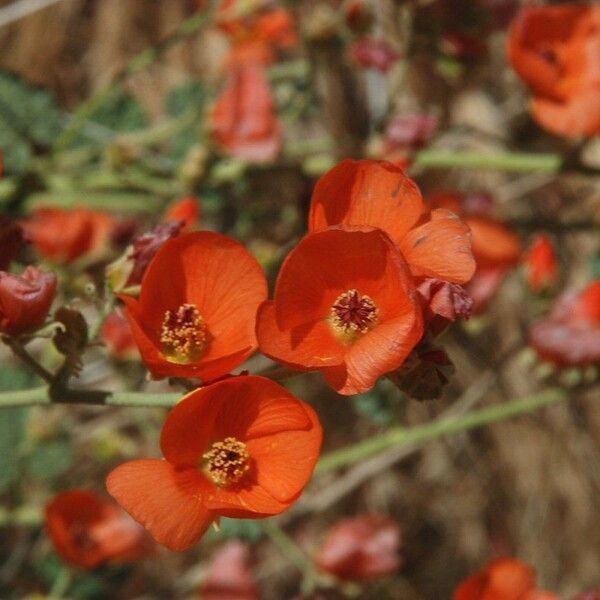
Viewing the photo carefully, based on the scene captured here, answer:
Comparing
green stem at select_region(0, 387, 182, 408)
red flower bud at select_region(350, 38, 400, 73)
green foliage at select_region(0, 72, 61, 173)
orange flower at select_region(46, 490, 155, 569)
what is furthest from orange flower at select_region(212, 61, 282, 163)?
green stem at select_region(0, 387, 182, 408)

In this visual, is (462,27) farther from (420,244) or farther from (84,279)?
(420,244)

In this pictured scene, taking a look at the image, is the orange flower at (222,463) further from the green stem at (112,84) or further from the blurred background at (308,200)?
the green stem at (112,84)

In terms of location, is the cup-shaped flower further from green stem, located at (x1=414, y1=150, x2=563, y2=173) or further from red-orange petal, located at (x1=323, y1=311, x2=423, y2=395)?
green stem, located at (x1=414, y1=150, x2=563, y2=173)

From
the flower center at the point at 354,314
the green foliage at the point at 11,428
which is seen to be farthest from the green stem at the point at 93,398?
the green foliage at the point at 11,428

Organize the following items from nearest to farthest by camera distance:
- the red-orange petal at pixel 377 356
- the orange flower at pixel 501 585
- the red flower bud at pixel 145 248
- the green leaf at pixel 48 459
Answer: the red-orange petal at pixel 377 356 < the red flower bud at pixel 145 248 < the orange flower at pixel 501 585 < the green leaf at pixel 48 459

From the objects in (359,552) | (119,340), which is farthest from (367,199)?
(359,552)

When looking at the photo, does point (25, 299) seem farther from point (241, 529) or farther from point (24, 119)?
point (24, 119)
